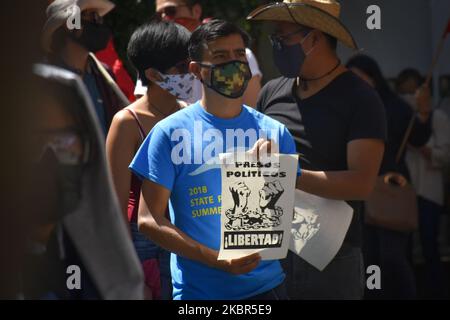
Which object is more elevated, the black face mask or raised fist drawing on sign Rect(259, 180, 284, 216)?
the black face mask

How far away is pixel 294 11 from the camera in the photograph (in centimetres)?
434

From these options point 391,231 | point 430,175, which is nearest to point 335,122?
point 391,231

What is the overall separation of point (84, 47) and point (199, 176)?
4.88 ft

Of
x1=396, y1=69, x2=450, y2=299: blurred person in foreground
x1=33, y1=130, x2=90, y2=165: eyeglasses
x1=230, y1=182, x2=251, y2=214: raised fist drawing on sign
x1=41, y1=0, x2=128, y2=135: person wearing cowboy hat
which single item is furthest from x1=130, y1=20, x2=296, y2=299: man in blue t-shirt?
x1=396, y1=69, x2=450, y2=299: blurred person in foreground

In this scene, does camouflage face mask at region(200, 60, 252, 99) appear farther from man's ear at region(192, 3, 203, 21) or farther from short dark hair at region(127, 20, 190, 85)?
man's ear at region(192, 3, 203, 21)

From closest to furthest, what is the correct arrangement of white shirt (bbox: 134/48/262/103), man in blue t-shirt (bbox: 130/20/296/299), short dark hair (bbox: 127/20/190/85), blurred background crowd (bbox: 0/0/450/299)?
blurred background crowd (bbox: 0/0/450/299) → man in blue t-shirt (bbox: 130/20/296/299) → short dark hair (bbox: 127/20/190/85) → white shirt (bbox: 134/48/262/103)

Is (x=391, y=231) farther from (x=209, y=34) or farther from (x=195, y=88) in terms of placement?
(x=209, y=34)

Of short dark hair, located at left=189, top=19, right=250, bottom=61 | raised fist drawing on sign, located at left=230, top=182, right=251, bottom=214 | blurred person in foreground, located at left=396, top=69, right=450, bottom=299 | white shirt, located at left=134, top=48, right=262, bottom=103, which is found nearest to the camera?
raised fist drawing on sign, located at left=230, top=182, right=251, bottom=214

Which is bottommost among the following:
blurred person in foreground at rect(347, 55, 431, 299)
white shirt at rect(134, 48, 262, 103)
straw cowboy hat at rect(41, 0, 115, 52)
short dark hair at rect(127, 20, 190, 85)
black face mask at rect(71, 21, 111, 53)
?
blurred person in foreground at rect(347, 55, 431, 299)

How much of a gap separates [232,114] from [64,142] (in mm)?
1425

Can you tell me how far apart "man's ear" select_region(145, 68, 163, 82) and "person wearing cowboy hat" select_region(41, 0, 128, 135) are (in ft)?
1.39

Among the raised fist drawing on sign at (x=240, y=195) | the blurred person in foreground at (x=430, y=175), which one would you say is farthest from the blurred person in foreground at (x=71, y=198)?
the blurred person in foreground at (x=430, y=175)

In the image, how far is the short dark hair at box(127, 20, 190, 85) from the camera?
4.27 m
